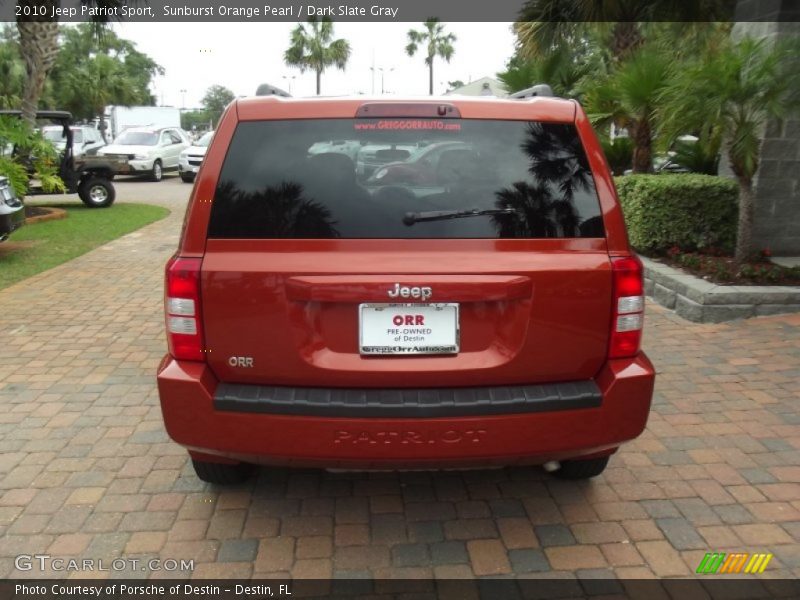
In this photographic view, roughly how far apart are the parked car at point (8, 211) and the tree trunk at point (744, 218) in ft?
27.3

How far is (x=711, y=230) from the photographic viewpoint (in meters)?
7.32

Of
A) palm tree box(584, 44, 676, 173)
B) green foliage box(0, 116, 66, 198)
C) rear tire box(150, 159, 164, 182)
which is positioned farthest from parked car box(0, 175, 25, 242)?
rear tire box(150, 159, 164, 182)

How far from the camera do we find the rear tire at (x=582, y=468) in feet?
10.6

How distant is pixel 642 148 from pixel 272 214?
7.80m

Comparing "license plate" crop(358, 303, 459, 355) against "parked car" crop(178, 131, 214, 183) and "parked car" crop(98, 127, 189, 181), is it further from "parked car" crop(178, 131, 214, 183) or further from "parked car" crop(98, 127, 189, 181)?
"parked car" crop(98, 127, 189, 181)

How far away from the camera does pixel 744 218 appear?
6.48 meters

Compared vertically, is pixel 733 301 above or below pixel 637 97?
below

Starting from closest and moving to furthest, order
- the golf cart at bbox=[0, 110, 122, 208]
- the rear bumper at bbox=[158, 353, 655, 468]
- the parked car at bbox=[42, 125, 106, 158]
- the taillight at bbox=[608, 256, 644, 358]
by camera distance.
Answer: the rear bumper at bbox=[158, 353, 655, 468] → the taillight at bbox=[608, 256, 644, 358] → the golf cart at bbox=[0, 110, 122, 208] → the parked car at bbox=[42, 125, 106, 158]

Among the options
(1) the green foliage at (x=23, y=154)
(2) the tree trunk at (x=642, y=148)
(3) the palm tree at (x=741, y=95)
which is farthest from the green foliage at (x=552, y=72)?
(1) the green foliage at (x=23, y=154)

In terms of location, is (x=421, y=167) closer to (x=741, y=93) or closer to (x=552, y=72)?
(x=741, y=93)

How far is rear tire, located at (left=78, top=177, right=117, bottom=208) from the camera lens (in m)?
14.5

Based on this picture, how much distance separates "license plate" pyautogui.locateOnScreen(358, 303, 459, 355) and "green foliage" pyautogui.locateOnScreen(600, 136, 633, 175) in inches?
375

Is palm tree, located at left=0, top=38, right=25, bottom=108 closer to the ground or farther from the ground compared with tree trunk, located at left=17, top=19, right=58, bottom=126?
farther from the ground

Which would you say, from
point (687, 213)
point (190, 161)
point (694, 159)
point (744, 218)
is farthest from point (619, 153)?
point (190, 161)
